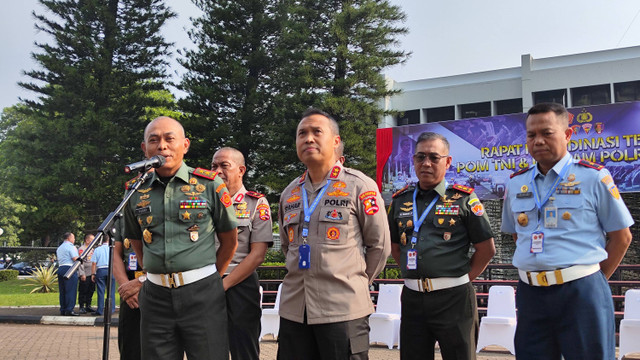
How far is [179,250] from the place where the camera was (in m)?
3.28

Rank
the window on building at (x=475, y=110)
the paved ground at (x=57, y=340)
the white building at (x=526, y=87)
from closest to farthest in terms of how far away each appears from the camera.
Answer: the paved ground at (x=57, y=340)
the white building at (x=526, y=87)
the window on building at (x=475, y=110)

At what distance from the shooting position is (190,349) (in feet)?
10.4

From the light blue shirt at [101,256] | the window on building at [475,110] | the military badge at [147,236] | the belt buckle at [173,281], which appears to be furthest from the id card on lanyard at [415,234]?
the window on building at [475,110]

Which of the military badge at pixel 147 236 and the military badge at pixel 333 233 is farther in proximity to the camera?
the military badge at pixel 147 236

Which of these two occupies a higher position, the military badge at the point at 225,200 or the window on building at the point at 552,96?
the window on building at the point at 552,96

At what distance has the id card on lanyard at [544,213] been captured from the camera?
3.26 metres

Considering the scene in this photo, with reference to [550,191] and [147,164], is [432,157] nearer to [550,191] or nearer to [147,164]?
[550,191]

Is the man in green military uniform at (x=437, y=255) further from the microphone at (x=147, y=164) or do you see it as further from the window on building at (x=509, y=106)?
the window on building at (x=509, y=106)

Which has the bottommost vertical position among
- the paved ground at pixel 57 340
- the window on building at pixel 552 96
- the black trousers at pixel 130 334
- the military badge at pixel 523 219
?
the paved ground at pixel 57 340

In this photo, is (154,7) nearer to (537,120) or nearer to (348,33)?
(348,33)

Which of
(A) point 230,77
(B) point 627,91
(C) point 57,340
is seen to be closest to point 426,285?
(C) point 57,340

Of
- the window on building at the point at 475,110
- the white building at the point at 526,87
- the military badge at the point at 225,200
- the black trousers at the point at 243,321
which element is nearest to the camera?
the military badge at the point at 225,200

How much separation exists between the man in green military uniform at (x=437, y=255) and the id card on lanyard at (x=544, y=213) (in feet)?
1.64

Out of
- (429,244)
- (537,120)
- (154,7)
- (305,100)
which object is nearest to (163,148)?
(429,244)
